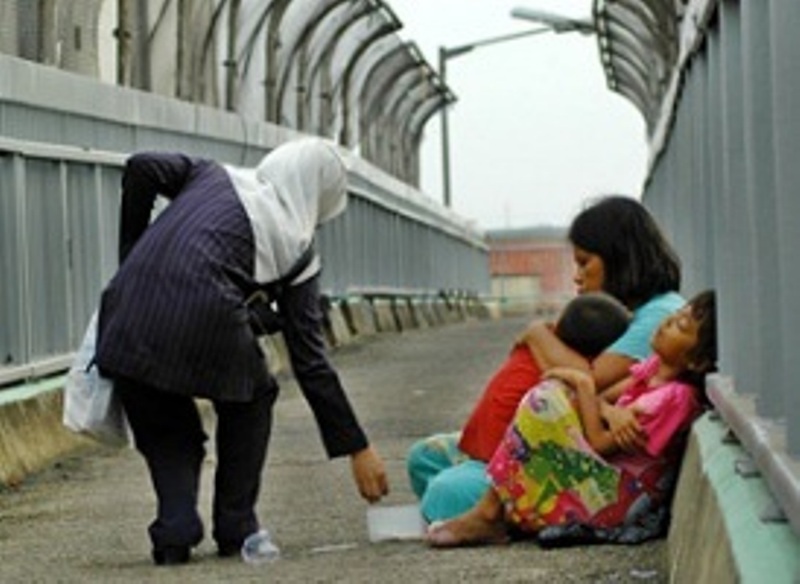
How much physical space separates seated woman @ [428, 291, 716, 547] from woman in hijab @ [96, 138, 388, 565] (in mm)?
705

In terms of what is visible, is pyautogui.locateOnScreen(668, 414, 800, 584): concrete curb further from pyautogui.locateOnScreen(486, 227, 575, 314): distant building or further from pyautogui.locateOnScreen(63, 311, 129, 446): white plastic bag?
pyautogui.locateOnScreen(486, 227, 575, 314): distant building

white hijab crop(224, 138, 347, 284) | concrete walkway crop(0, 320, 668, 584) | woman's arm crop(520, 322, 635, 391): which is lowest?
concrete walkway crop(0, 320, 668, 584)

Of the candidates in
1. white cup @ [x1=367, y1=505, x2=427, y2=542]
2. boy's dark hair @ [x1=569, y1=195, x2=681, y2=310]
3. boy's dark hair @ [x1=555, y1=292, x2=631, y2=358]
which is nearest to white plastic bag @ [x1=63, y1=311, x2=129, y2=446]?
white cup @ [x1=367, y1=505, x2=427, y2=542]

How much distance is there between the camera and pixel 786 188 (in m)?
4.74

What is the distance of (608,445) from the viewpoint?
7340 mm

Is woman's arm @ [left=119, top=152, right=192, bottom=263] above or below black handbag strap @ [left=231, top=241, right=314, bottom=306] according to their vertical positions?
above

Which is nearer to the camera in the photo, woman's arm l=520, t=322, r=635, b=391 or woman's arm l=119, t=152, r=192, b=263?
woman's arm l=520, t=322, r=635, b=391

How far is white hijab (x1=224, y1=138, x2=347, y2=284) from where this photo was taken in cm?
793

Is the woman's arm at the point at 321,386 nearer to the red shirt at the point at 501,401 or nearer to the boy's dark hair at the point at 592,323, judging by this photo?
the red shirt at the point at 501,401

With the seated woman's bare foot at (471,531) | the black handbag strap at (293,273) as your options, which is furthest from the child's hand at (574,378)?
the black handbag strap at (293,273)

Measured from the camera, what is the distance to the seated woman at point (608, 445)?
24.1 ft

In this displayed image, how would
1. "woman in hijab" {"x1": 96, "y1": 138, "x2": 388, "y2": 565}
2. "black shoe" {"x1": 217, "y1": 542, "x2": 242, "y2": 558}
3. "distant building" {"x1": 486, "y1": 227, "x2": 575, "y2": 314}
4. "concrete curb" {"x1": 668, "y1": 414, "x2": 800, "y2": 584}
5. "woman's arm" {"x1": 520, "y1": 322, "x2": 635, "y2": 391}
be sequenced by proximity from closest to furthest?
1. "concrete curb" {"x1": 668, "y1": 414, "x2": 800, "y2": 584}
2. "woman's arm" {"x1": 520, "y1": 322, "x2": 635, "y2": 391}
3. "woman in hijab" {"x1": 96, "y1": 138, "x2": 388, "y2": 565}
4. "black shoe" {"x1": 217, "y1": 542, "x2": 242, "y2": 558}
5. "distant building" {"x1": 486, "y1": 227, "x2": 575, "y2": 314}

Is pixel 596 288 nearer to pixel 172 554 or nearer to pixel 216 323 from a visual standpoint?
pixel 216 323

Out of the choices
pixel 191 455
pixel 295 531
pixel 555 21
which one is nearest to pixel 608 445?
pixel 191 455
